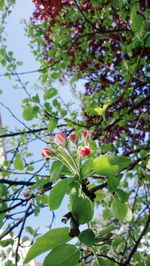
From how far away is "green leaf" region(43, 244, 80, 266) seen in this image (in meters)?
0.46

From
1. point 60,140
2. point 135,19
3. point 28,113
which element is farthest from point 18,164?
point 135,19

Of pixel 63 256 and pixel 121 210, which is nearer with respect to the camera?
pixel 63 256

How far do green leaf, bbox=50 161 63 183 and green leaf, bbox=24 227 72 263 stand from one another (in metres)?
0.11

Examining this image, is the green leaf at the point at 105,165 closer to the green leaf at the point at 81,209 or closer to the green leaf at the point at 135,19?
the green leaf at the point at 81,209

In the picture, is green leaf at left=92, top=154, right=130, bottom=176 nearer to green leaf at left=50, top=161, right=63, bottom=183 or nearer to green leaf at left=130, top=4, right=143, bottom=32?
green leaf at left=50, top=161, right=63, bottom=183

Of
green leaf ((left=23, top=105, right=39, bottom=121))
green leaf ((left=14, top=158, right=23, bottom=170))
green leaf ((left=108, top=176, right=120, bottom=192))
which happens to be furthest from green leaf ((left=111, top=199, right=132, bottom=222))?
green leaf ((left=23, top=105, right=39, bottom=121))

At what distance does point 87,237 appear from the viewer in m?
0.46

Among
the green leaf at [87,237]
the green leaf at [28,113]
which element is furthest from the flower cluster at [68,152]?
the green leaf at [28,113]

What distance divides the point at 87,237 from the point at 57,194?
0.10m

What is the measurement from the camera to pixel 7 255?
1571 millimetres

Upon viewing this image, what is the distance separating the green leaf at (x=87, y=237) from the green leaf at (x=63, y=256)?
0.12 ft

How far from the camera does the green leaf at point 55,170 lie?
0.55m

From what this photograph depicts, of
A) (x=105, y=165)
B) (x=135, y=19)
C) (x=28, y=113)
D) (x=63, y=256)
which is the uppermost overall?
(x=135, y=19)

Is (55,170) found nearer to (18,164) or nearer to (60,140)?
(60,140)
